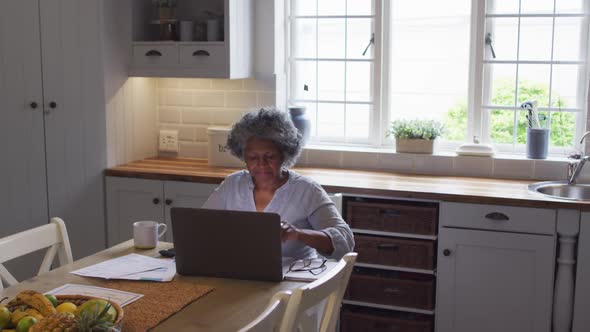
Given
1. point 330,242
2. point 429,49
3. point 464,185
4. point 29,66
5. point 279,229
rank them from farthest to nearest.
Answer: point 429,49, point 29,66, point 464,185, point 330,242, point 279,229

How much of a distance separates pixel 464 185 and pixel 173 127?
5.94ft

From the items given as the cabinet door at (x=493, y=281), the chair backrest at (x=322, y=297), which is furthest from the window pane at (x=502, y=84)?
the chair backrest at (x=322, y=297)

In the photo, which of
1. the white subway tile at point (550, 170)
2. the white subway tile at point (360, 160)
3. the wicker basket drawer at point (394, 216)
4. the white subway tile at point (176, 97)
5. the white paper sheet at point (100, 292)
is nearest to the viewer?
the white paper sheet at point (100, 292)

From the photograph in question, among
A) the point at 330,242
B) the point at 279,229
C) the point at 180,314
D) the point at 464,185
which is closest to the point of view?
the point at 180,314

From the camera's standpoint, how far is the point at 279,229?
215 cm

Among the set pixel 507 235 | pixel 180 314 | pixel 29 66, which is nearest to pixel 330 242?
pixel 180 314

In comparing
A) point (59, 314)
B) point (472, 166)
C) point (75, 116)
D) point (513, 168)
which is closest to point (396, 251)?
point (472, 166)

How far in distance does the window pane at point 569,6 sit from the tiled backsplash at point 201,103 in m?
1.58

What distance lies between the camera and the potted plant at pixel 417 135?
3947 millimetres

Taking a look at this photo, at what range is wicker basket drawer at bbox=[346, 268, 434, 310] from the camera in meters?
3.45

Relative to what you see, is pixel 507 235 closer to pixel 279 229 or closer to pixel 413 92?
pixel 413 92

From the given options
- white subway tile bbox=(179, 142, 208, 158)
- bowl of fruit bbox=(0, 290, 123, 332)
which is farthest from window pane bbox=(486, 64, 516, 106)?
bowl of fruit bbox=(0, 290, 123, 332)

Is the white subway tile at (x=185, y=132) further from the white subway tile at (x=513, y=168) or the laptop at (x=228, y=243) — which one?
the laptop at (x=228, y=243)

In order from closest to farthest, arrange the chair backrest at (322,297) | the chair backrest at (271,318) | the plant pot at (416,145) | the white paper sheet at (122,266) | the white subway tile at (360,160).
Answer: the chair backrest at (271,318)
the chair backrest at (322,297)
the white paper sheet at (122,266)
the plant pot at (416,145)
the white subway tile at (360,160)
